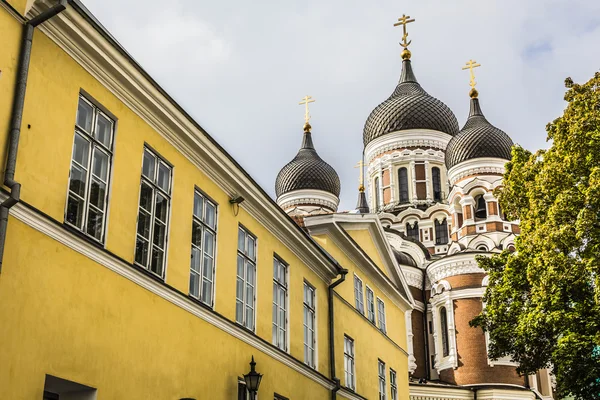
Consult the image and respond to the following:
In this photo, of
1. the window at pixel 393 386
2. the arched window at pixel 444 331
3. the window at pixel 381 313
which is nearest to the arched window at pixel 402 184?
the arched window at pixel 444 331

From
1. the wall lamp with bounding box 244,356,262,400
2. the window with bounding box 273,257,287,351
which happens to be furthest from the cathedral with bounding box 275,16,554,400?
the wall lamp with bounding box 244,356,262,400

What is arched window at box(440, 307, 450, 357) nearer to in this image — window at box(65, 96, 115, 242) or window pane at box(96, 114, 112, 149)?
window pane at box(96, 114, 112, 149)

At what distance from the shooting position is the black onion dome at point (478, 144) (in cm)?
4388

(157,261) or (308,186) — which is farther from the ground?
(308,186)

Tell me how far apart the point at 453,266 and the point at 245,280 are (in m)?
27.6

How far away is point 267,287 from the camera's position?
15.0m

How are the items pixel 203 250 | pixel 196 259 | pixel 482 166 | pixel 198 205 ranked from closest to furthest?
pixel 196 259 → pixel 203 250 → pixel 198 205 → pixel 482 166

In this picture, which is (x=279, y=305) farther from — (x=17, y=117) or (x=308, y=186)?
(x=308, y=186)

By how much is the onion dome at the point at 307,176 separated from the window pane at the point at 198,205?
38290 mm

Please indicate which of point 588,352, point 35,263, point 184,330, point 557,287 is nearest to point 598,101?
point 557,287

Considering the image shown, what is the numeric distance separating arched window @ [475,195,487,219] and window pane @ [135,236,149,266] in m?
34.3

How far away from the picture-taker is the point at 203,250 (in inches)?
501

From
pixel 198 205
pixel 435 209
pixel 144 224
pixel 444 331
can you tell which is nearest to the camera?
pixel 144 224

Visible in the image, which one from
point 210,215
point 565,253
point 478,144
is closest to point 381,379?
point 565,253
